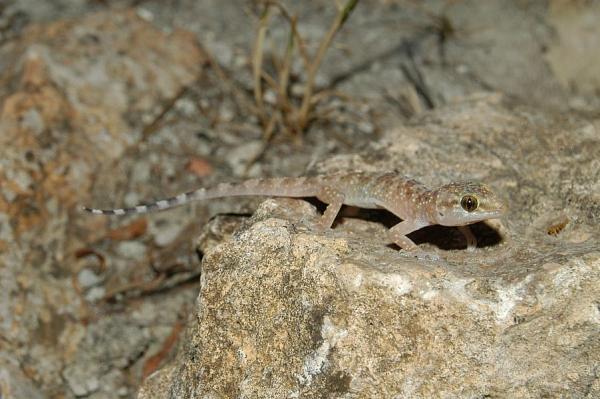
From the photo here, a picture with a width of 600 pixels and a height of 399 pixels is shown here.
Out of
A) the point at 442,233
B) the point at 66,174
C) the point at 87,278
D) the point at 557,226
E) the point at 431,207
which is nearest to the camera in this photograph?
the point at 431,207

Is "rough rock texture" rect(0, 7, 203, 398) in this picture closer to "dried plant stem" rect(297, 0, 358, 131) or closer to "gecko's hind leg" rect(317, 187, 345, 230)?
"dried plant stem" rect(297, 0, 358, 131)

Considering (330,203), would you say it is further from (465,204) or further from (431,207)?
(465,204)

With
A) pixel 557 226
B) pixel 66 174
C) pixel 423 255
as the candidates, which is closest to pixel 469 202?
pixel 423 255

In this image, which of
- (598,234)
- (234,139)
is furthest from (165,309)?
(598,234)

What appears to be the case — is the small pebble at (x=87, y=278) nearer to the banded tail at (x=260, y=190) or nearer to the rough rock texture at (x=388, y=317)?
the banded tail at (x=260, y=190)

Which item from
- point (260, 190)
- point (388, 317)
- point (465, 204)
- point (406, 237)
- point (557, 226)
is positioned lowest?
point (260, 190)

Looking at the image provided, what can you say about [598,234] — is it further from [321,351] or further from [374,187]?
[321,351]

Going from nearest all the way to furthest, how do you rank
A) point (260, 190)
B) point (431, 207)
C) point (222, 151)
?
point (431, 207) → point (260, 190) → point (222, 151)

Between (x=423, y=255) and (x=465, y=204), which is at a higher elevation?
(x=465, y=204)
